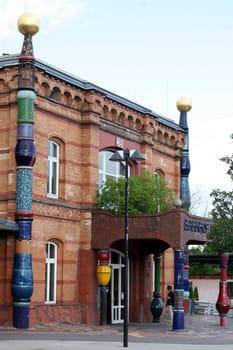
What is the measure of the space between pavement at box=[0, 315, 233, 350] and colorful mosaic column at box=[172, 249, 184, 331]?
397 millimetres

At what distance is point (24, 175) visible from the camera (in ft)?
85.9

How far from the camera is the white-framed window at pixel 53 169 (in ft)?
93.6

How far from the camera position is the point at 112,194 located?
29.4 meters

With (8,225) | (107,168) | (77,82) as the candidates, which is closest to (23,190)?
(8,225)

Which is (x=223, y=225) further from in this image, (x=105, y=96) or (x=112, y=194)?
(x=105, y=96)

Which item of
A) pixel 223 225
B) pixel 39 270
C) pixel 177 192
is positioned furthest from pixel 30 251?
pixel 177 192

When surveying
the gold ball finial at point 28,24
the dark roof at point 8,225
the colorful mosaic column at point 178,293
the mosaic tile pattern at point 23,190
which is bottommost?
the colorful mosaic column at point 178,293

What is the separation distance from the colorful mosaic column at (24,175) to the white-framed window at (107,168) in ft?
17.4

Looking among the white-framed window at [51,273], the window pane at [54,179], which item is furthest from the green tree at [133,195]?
the white-framed window at [51,273]

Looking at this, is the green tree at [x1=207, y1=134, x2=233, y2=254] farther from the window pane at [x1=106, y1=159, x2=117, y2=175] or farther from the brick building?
the window pane at [x1=106, y1=159, x2=117, y2=175]

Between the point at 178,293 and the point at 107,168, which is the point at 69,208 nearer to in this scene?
the point at 107,168

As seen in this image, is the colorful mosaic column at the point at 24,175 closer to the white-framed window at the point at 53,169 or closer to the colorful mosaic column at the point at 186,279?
the white-framed window at the point at 53,169

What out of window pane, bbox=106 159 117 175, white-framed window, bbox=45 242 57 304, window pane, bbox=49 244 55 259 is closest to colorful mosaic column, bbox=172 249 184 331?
white-framed window, bbox=45 242 57 304

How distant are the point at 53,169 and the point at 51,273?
3972 mm
